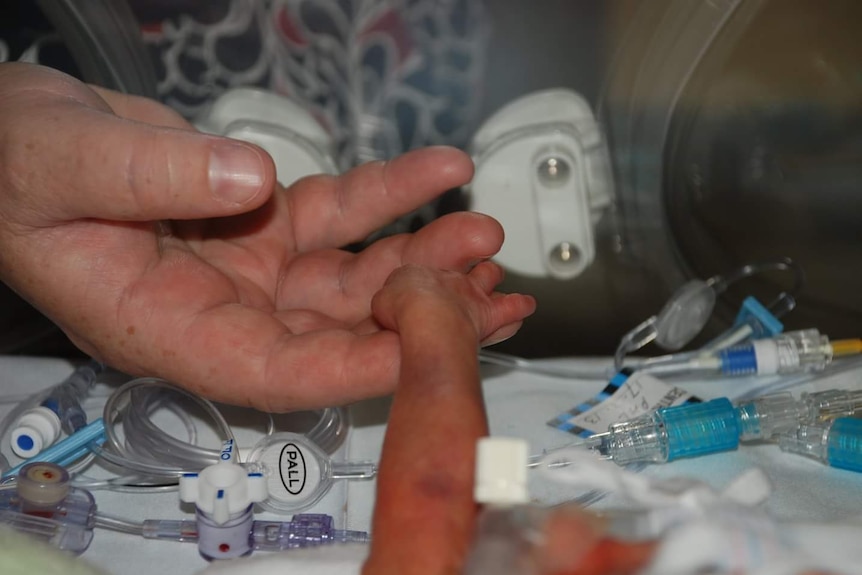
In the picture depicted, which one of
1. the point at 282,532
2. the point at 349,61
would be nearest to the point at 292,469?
the point at 282,532

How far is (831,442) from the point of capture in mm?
910

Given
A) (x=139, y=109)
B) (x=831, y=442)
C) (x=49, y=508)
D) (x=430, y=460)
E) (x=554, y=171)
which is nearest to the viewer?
(x=430, y=460)

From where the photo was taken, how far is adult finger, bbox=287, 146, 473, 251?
1006mm

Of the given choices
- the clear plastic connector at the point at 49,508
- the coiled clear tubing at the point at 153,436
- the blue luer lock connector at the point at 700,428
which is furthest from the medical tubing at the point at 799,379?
the clear plastic connector at the point at 49,508

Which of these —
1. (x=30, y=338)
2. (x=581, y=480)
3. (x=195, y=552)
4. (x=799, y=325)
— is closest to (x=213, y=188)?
(x=195, y=552)

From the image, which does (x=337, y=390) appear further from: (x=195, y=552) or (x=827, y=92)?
(x=827, y=92)

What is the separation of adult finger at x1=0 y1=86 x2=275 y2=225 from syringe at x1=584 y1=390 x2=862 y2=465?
390mm

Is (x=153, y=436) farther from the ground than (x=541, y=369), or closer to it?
closer to it

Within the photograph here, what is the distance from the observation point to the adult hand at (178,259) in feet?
2.67

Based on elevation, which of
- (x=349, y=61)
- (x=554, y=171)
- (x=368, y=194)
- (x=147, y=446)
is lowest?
(x=147, y=446)

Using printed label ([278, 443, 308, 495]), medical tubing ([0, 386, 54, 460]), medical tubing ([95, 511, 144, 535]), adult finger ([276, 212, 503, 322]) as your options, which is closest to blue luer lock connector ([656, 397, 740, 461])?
adult finger ([276, 212, 503, 322])

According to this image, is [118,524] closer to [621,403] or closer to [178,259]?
[178,259]

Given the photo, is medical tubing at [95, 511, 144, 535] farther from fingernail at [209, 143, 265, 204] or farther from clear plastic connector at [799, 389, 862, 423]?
clear plastic connector at [799, 389, 862, 423]

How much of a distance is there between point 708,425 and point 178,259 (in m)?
0.52
